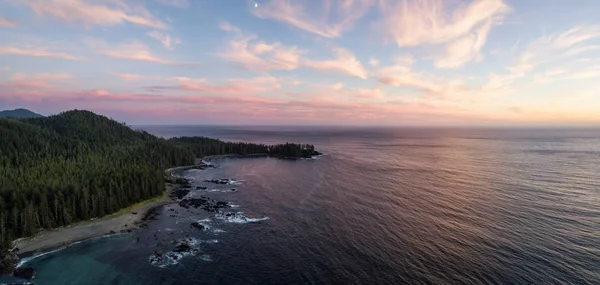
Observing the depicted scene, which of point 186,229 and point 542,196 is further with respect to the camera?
point 542,196

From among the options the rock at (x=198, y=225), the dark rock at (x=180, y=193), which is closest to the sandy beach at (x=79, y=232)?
the rock at (x=198, y=225)

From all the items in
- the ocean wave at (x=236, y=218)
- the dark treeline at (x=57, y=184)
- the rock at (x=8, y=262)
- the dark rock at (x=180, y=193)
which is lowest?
the ocean wave at (x=236, y=218)

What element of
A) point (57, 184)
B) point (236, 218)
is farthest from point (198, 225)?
point (57, 184)

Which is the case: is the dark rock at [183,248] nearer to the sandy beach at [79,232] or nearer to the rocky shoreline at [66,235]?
the rocky shoreline at [66,235]

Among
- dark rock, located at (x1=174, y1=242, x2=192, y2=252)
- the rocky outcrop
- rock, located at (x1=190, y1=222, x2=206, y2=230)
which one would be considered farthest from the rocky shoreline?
dark rock, located at (x1=174, y1=242, x2=192, y2=252)

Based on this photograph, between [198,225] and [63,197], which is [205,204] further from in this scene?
[63,197]

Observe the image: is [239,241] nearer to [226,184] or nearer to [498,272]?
[498,272]

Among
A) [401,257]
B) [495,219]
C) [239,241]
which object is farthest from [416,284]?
[495,219]
